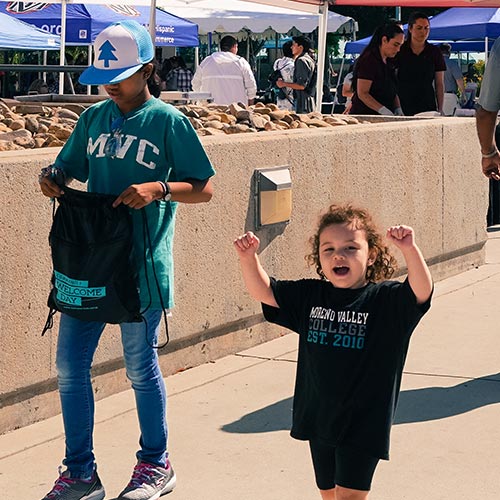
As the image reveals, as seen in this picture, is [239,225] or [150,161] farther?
[239,225]

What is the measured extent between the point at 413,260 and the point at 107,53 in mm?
1388

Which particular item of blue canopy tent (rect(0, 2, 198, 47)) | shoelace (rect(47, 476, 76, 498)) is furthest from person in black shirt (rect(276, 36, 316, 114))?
shoelace (rect(47, 476, 76, 498))

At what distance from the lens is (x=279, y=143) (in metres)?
6.81

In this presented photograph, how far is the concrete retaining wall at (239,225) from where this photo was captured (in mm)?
5059

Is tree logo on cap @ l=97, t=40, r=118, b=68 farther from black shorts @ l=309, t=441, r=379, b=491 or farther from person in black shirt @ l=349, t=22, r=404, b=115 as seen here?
person in black shirt @ l=349, t=22, r=404, b=115

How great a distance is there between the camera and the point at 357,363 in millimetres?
3434

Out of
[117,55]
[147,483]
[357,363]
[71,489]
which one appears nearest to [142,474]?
[147,483]

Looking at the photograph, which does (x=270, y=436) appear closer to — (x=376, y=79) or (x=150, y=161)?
(x=150, y=161)

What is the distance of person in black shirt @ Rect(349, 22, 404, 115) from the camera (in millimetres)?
9953

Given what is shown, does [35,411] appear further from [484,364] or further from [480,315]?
[480,315]

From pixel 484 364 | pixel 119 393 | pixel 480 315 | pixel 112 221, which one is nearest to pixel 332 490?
pixel 112 221

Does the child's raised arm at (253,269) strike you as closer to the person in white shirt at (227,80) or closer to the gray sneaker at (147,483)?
the gray sneaker at (147,483)

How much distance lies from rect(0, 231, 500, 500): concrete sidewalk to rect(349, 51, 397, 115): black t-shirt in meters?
3.58

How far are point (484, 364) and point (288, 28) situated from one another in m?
19.4
